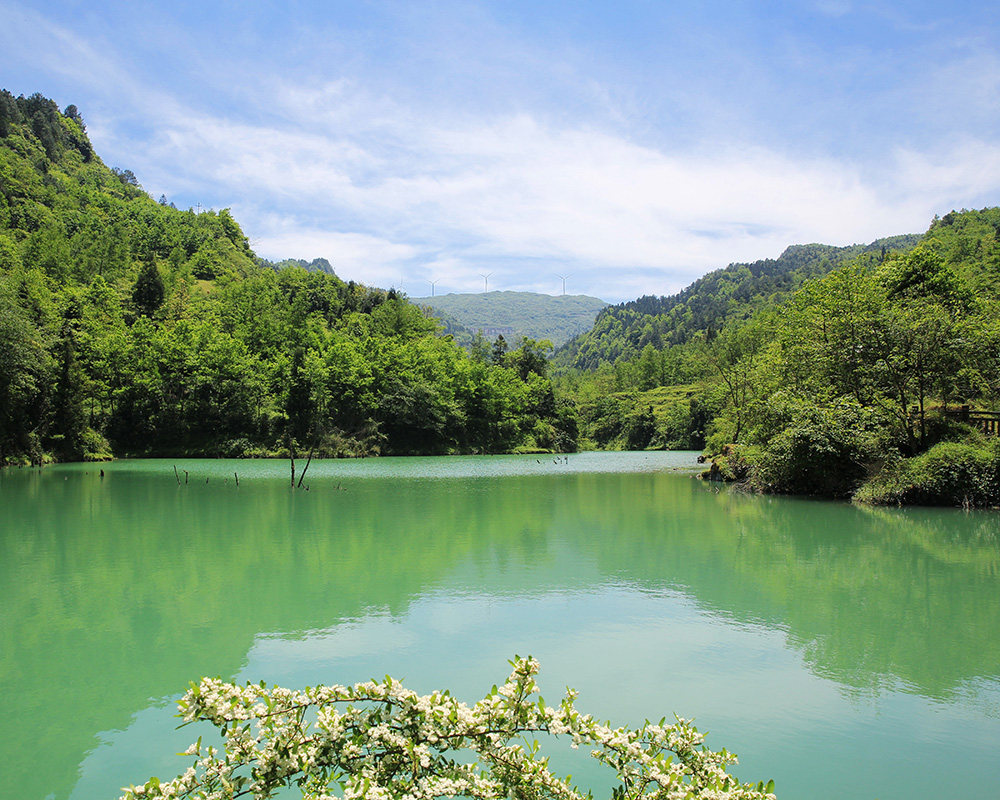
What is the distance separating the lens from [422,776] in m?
3.01

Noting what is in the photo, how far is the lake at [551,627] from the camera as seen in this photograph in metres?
5.79

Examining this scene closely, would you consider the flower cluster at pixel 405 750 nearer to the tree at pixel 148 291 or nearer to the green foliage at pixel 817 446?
the green foliage at pixel 817 446

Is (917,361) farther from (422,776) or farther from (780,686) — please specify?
(422,776)

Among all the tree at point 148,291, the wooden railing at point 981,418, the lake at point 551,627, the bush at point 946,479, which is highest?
the tree at point 148,291

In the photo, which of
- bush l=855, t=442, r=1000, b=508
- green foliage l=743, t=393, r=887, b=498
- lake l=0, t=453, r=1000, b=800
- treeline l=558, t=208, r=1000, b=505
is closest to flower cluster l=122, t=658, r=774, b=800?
lake l=0, t=453, r=1000, b=800

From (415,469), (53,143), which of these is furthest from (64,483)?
(53,143)

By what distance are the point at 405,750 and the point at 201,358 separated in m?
59.5

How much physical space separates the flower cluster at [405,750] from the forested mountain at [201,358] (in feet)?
114

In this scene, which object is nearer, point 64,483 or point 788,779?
point 788,779

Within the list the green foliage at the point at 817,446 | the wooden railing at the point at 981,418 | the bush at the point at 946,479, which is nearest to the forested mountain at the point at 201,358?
the green foliage at the point at 817,446

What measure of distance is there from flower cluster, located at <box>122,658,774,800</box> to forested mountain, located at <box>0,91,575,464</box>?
114ft

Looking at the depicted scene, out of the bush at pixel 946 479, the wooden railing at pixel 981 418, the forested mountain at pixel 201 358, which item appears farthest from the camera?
the forested mountain at pixel 201 358

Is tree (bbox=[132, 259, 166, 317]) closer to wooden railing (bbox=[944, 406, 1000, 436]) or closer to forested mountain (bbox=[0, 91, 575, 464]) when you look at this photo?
forested mountain (bbox=[0, 91, 575, 464])

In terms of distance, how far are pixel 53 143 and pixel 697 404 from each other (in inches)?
4270
